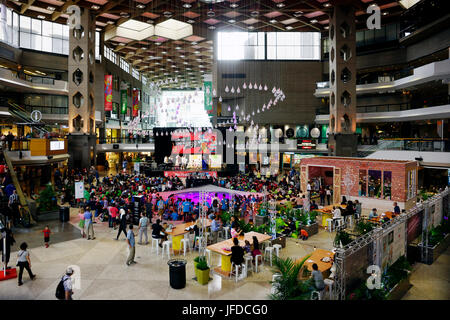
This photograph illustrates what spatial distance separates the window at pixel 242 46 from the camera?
1621 inches

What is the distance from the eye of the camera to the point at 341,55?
33312 millimetres

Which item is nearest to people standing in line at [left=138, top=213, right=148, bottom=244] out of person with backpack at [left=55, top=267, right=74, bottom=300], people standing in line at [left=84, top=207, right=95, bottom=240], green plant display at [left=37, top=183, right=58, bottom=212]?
people standing in line at [left=84, top=207, right=95, bottom=240]

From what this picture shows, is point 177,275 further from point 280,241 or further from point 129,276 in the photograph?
point 280,241

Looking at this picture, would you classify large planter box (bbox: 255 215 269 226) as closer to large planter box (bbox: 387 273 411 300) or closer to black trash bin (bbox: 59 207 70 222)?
large planter box (bbox: 387 273 411 300)

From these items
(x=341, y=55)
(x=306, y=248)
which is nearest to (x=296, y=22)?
(x=341, y=55)

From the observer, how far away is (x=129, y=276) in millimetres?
9242

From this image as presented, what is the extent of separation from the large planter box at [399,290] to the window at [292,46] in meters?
36.7

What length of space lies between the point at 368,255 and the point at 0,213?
1452 cm

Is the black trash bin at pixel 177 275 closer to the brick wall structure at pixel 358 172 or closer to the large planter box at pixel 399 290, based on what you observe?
the large planter box at pixel 399 290

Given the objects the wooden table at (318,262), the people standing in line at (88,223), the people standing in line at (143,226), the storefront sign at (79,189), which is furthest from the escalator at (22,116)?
the wooden table at (318,262)

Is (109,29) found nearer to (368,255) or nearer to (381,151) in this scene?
(381,151)

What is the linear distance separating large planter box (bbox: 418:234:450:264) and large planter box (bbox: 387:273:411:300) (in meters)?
2.63

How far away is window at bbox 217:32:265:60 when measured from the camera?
41.2 meters

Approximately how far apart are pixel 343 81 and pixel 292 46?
443 inches
